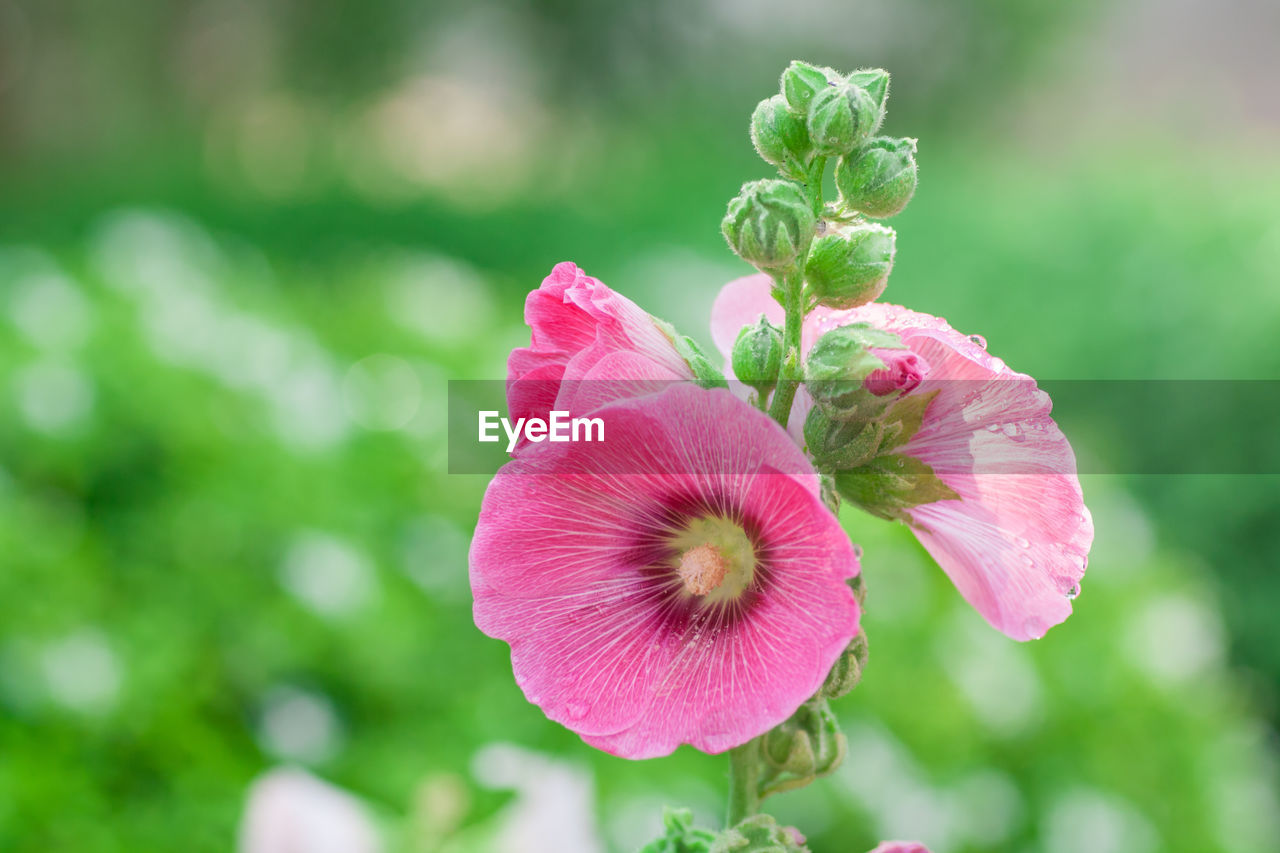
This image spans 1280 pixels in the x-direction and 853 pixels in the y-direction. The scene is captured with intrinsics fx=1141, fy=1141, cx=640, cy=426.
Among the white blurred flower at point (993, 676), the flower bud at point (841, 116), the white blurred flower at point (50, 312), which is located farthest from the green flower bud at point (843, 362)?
the white blurred flower at point (50, 312)

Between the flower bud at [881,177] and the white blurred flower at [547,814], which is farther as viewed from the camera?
the white blurred flower at [547,814]

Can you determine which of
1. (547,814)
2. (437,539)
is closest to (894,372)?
(547,814)

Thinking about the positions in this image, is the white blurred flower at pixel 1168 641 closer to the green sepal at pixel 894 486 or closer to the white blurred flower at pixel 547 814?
the white blurred flower at pixel 547 814

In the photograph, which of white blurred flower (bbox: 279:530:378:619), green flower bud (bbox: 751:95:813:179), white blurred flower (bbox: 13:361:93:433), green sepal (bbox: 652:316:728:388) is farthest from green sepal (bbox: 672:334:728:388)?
white blurred flower (bbox: 13:361:93:433)

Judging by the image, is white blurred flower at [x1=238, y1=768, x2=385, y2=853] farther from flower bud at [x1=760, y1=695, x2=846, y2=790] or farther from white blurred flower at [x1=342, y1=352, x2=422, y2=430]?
white blurred flower at [x1=342, y1=352, x2=422, y2=430]

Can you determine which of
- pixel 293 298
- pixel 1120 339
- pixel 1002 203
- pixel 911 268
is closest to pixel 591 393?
pixel 293 298

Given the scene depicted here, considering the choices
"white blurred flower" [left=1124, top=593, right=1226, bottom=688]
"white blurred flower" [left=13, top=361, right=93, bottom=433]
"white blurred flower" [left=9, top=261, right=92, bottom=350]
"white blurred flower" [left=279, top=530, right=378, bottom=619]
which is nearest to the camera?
"white blurred flower" [left=279, top=530, right=378, bottom=619]
